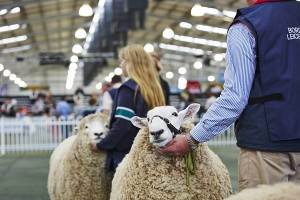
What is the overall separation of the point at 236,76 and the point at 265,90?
0.13 m

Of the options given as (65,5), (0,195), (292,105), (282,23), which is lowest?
(0,195)

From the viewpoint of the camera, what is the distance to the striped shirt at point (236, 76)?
8.07 ft

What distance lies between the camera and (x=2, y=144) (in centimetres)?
1561

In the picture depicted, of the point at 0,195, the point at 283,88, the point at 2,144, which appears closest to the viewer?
the point at 283,88

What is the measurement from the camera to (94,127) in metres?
4.98

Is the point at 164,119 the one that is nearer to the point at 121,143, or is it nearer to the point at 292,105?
the point at 292,105

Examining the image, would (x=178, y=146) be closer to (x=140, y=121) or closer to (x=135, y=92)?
(x=140, y=121)

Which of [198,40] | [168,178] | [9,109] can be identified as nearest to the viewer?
[168,178]

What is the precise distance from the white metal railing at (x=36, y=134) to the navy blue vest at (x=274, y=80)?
13573 millimetres

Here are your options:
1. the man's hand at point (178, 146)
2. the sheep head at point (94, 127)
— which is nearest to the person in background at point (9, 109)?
the sheep head at point (94, 127)

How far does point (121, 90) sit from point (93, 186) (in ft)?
3.53

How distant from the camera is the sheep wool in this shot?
3.20 meters

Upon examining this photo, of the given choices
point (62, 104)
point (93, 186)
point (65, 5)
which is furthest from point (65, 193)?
point (65, 5)

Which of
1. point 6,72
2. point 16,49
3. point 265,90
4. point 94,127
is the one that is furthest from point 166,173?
point 6,72
